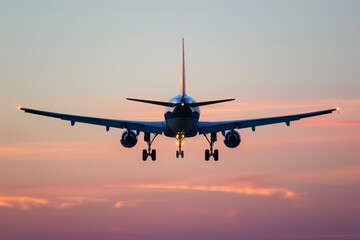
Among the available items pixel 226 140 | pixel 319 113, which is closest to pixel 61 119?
pixel 226 140

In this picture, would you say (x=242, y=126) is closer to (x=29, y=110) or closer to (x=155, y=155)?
(x=155, y=155)

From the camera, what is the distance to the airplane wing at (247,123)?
134 metres

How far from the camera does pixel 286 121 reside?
13550 centimetres

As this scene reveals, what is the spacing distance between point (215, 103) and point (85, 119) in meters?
19.9

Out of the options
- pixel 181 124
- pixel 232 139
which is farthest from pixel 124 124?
pixel 232 139

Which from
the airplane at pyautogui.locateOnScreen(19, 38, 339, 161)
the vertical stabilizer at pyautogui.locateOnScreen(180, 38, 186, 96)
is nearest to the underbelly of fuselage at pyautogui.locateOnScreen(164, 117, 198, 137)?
the airplane at pyautogui.locateOnScreen(19, 38, 339, 161)

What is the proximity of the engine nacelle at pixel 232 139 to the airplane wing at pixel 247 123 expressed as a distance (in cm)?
187

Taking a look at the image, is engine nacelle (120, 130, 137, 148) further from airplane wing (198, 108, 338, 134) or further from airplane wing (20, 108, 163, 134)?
airplane wing (198, 108, 338, 134)

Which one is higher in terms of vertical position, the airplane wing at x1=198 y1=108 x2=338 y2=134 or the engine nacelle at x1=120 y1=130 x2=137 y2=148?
the airplane wing at x1=198 y1=108 x2=338 y2=134

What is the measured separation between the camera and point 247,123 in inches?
5349

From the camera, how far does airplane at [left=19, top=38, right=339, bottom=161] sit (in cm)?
12412

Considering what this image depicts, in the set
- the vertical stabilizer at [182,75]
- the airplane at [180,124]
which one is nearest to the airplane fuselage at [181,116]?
the airplane at [180,124]

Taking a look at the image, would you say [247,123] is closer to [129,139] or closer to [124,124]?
[129,139]

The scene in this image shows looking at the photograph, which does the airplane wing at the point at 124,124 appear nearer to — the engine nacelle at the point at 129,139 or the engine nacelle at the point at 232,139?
the engine nacelle at the point at 129,139
